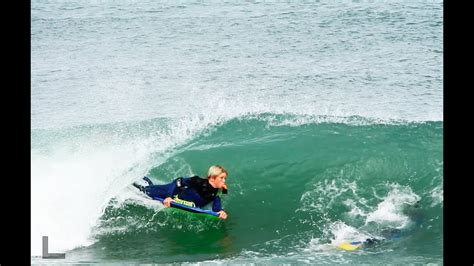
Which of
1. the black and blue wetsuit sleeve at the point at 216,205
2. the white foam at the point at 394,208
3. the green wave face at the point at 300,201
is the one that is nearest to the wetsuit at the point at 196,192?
the black and blue wetsuit sleeve at the point at 216,205

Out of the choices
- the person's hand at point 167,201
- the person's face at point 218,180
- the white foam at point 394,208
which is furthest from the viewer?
the white foam at point 394,208

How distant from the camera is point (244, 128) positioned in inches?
347

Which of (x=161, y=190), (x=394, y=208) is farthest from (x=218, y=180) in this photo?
(x=394, y=208)

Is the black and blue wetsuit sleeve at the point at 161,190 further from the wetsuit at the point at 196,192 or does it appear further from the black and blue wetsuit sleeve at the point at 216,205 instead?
the black and blue wetsuit sleeve at the point at 216,205

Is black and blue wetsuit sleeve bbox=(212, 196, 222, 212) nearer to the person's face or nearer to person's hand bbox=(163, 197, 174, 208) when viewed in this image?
the person's face

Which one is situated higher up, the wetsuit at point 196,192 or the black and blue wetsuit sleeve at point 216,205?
the wetsuit at point 196,192

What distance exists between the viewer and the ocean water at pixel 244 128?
22.0 ft

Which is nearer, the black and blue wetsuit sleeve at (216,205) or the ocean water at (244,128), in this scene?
the black and blue wetsuit sleeve at (216,205)

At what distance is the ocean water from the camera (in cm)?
671

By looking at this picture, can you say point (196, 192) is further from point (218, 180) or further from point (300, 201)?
point (300, 201)

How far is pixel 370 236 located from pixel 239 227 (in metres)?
1.28

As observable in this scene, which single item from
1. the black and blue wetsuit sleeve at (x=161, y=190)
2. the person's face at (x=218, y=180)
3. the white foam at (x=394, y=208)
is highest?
the person's face at (x=218, y=180)

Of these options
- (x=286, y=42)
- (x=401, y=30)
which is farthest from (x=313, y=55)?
(x=401, y=30)
